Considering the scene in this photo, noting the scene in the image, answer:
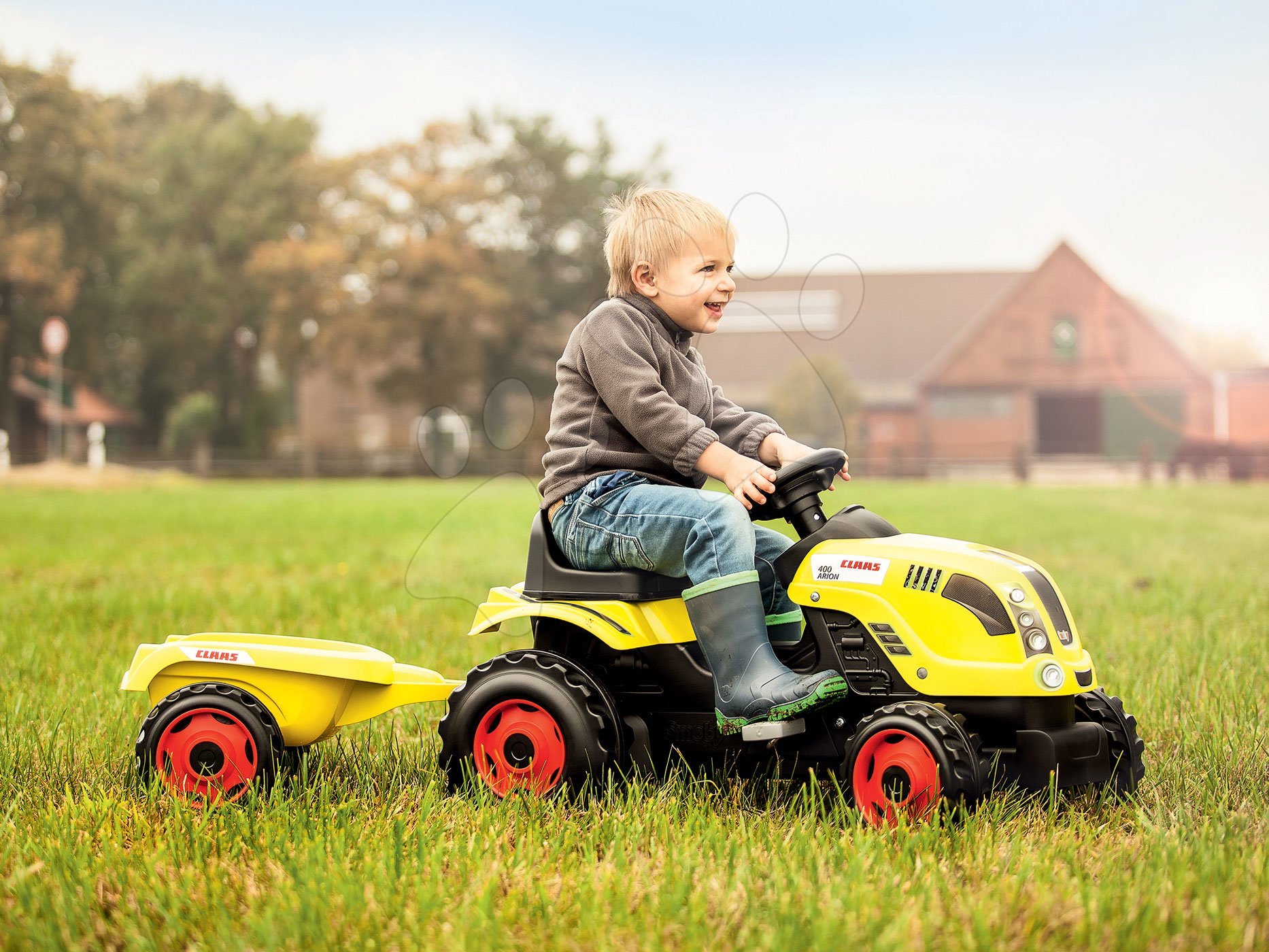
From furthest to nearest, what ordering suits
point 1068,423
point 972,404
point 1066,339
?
point 1068,423 < point 972,404 < point 1066,339

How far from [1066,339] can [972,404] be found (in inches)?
147

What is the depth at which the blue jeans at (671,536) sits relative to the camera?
2863mm

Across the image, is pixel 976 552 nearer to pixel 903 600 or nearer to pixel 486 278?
pixel 903 600

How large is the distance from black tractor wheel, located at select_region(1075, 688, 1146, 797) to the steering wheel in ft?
2.59

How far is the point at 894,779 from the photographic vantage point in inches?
105

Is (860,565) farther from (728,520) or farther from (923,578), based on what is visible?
(728,520)

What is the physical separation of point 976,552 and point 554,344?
41606 mm

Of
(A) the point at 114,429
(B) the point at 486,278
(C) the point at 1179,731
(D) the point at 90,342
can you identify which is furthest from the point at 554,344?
(C) the point at 1179,731

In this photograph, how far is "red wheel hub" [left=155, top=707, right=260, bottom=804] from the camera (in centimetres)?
303

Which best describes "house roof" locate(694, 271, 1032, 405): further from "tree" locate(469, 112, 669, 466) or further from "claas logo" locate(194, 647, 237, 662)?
"claas logo" locate(194, 647, 237, 662)

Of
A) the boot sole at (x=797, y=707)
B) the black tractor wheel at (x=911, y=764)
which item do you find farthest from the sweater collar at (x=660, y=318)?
the black tractor wheel at (x=911, y=764)

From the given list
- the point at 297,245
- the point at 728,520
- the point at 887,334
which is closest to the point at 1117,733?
the point at 728,520

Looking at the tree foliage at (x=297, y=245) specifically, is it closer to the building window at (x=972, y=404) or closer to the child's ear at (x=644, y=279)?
the building window at (x=972, y=404)

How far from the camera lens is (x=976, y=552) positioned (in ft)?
9.32
